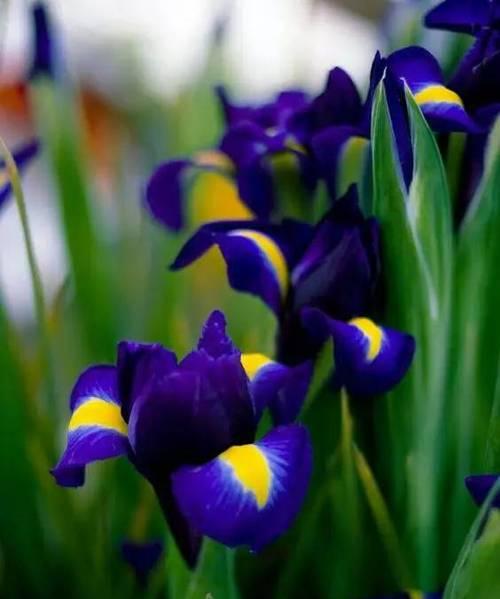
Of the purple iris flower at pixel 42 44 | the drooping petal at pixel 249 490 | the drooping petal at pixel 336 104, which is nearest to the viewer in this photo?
the drooping petal at pixel 249 490

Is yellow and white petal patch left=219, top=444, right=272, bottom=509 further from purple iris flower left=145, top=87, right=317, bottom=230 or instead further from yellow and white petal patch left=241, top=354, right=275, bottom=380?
purple iris flower left=145, top=87, right=317, bottom=230

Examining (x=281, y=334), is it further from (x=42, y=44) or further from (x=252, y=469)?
(x=42, y=44)

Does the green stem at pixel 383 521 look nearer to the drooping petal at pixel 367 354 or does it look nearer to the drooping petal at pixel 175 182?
the drooping petal at pixel 367 354

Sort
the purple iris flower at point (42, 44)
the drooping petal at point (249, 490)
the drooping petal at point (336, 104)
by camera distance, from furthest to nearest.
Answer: the purple iris flower at point (42, 44) → the drooping petal at point (336, 104) → the drooping petal at point (249, 490)

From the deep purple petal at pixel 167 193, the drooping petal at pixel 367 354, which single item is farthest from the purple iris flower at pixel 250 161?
the drooping petal at pixel 367 354

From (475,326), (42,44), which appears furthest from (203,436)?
(42,44)

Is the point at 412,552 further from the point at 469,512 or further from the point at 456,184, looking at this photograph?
the point at 456,184

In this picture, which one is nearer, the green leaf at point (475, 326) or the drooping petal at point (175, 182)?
the green leaf at point (475, 326)
